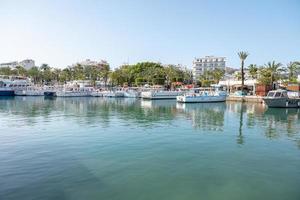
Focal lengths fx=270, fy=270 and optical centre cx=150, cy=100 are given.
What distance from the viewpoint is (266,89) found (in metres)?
67.0

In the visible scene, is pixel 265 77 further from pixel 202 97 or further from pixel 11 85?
pixel 11 85

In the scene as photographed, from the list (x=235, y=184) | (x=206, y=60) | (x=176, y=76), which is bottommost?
(x=235, y=184)

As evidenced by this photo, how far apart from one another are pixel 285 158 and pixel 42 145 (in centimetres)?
1474

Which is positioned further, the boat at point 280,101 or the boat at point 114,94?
the boat at point 114,94

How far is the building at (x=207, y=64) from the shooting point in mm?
164250

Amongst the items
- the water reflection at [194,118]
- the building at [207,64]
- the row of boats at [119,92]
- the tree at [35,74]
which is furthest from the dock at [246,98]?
the building at [207,64]

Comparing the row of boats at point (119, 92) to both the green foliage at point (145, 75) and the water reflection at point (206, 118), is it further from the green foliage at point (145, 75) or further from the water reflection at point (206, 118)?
the water reflection at point (206, 118)

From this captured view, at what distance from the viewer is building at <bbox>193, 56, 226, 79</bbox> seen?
164250 millimetres

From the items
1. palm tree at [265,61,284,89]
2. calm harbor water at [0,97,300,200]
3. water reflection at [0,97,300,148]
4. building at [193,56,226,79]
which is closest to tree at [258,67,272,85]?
palm tree at [265,61,284,89]

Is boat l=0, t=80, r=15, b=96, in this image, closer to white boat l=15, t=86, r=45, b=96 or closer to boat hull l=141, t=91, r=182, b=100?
white boat l=15, t=86, r=45, b=96

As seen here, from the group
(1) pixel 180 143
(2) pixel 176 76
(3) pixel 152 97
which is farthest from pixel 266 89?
(1) pixel 180 143

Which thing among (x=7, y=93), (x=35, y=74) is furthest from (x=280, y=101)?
(x=35, y=74)

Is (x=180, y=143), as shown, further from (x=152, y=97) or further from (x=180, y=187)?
(x=152, y=97)

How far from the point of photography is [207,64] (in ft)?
544
